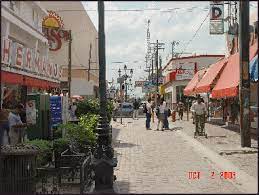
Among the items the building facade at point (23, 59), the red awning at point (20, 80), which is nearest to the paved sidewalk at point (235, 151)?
the building facade at point (23, 59)

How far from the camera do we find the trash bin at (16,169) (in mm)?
7389

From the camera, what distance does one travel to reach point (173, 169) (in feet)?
35.1

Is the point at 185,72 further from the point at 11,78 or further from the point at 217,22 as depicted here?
the point at 11,78

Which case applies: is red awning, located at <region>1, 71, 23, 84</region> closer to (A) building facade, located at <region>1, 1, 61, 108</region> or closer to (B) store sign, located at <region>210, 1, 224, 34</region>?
(A) building facade, located at <region>1, 1, 61, 108</region>

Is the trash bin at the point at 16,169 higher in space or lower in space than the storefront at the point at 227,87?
lower

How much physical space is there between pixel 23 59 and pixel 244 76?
6657 millimetres

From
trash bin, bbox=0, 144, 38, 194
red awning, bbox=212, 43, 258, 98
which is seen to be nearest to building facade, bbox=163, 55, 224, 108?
red awning, bbox=212, 43, 258, 98

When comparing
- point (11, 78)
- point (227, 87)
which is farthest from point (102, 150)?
point (227, 87)

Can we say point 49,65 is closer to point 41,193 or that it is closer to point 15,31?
point 15,31

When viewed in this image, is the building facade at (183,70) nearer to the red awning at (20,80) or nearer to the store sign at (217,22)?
the store sign at (217,22)

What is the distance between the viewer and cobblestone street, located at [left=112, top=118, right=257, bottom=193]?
7679 millimetres

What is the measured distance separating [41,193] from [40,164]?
3.22 feet

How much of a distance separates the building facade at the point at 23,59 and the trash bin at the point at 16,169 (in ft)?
11.1

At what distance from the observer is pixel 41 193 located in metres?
8.18
